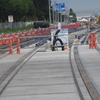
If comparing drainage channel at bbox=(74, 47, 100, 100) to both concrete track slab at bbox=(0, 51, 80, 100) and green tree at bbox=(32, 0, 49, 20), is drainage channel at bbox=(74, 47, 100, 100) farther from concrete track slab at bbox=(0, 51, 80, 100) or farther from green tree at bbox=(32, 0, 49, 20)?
green tree at bbox=(32, 0, 49, 20)

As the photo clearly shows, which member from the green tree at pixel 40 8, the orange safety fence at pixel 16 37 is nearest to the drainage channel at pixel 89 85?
the orange safety fence at pixel 16 37

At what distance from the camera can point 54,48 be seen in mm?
24109

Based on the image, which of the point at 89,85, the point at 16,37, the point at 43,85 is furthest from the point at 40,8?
the point at 89,85

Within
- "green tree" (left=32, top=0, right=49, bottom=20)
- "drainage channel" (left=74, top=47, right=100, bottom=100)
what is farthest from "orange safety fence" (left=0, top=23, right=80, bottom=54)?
"green tree" (left=32, top=0, right=49, bottom=20)

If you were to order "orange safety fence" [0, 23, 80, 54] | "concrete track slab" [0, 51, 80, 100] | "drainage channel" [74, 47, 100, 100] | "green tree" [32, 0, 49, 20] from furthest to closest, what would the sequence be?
"green tree" [32, 0, 49, 20] < "orange safety fence" [0, 23, 80, 54] < "concrete track slab" [0, 51, 80, 100] < "drainage channel" [74, 47, 100, 100]

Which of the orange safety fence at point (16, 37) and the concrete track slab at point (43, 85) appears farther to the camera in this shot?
the orange safety fence at point (16, 37)

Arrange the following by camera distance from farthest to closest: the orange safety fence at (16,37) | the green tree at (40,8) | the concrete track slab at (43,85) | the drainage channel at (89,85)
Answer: the green tree at (40,8)
the orange safety fence at (16,37)
the concrete track slab at (43,85)
the drainage channel at (89,85)

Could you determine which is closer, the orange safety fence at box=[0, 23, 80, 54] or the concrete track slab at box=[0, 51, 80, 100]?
the concrete track slab at box=[0, 51, 80, 100]

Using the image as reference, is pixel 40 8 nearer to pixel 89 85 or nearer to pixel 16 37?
pixel 16 37

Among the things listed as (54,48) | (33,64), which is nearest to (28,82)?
(33,64)

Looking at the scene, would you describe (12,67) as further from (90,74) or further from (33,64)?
(90,74)

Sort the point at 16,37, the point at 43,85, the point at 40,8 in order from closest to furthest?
1. the point at 43,85
2. the point at 16,37
3. the point at 40,8

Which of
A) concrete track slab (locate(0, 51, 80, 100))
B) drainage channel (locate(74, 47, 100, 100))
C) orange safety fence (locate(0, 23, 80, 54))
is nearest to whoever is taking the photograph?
drainage channel (locate(74, 47, 100, 100))

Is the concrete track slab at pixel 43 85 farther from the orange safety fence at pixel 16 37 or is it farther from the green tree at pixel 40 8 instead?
the green tree at pixel 40 8
